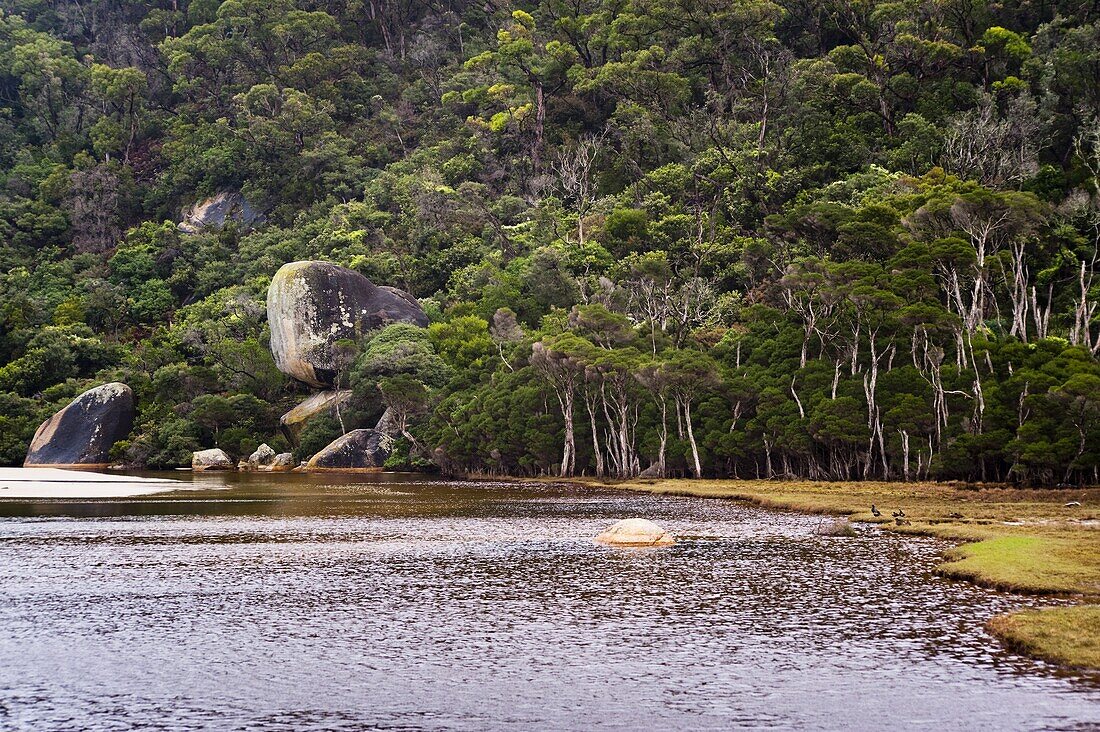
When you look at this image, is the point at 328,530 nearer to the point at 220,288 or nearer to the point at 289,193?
the point at 220,288

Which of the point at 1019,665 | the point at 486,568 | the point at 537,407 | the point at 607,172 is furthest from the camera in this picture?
the point at 607,172

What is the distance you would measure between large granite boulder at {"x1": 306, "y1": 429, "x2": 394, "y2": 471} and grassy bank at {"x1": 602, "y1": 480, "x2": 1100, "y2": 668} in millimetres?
37943

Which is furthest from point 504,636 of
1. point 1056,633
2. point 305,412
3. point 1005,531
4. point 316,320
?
point 316,320

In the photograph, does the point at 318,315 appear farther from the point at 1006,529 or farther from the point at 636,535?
the point at 1006,529

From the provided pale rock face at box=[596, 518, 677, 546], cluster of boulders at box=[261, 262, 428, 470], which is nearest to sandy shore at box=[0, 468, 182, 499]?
cluster of boulders at box=[261, 262, 428, 470]

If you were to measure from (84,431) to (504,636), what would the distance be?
309 feet

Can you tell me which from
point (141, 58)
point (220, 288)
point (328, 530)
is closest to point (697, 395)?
point (328, 530)

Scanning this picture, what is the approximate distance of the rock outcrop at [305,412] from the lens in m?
103

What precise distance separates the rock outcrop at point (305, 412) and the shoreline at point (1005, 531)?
45578mm

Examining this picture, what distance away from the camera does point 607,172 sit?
4855 inches

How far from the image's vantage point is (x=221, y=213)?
148500 mm

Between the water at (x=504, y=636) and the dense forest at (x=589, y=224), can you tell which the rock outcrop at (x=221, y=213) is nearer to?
the dense forest at (x=589, y=224)

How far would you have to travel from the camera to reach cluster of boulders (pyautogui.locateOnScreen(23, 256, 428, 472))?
97.7 metres

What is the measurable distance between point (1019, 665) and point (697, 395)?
171 ft
